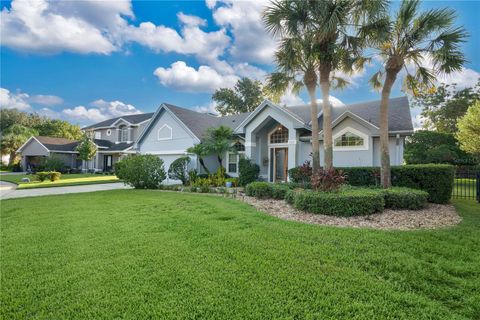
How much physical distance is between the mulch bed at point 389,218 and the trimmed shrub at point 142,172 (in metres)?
9.87

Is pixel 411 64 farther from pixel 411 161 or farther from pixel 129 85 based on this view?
pixel 411 161

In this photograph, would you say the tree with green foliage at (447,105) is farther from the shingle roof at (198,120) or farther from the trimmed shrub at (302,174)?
the trimmed shrub at (302,174)

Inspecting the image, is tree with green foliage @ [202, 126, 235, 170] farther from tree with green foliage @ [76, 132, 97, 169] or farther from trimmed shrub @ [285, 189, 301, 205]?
tree with green foliage @ [76, 132, 97, 169]

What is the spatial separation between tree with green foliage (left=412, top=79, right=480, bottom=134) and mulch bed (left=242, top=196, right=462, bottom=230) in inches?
1106

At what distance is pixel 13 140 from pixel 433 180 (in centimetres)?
5410

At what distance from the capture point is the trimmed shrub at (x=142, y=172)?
16297 mm

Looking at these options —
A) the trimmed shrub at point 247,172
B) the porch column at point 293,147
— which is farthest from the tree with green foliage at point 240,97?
the porch column at point 293,147

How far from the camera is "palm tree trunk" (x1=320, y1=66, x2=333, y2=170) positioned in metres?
11.4

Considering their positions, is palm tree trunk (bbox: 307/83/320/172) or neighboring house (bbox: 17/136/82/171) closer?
palm tree trunk (bbox: 307/83/320/172)

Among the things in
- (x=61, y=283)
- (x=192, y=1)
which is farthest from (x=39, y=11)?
(x=61, y=283)

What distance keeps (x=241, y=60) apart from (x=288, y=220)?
1559 centimetres

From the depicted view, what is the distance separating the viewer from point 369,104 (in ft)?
58.3

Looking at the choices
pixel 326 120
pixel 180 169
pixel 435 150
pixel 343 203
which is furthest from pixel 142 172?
pixel 435 150

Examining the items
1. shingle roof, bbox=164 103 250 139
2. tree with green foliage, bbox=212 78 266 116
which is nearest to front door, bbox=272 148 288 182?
shingle roof, bbox=164 103 250 139
